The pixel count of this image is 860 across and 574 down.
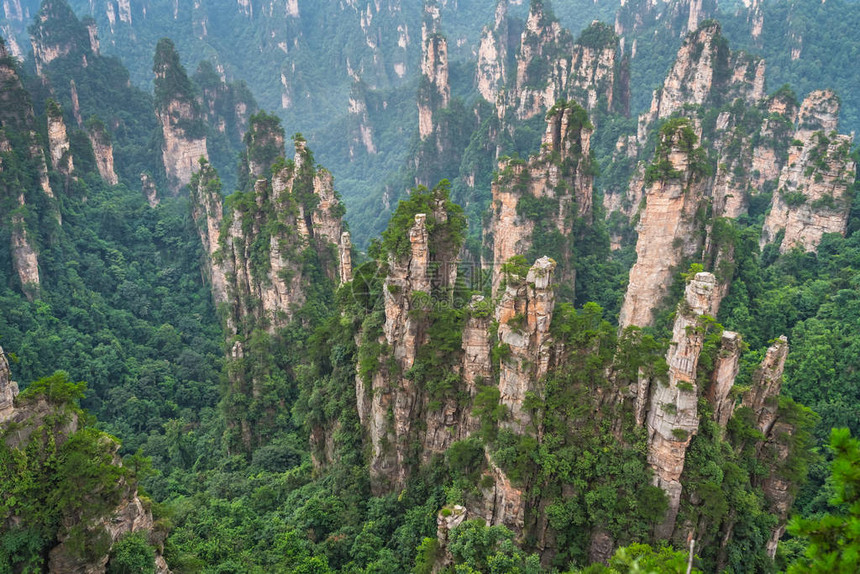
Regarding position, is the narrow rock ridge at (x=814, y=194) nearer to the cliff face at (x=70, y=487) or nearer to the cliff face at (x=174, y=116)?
the cliff face at (x=70, y=487)

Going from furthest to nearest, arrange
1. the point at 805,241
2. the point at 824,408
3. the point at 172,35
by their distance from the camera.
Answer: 1. the point at 172,35
2. the point at 805,241
3. the point at 824,408

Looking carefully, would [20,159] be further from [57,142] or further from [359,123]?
[359,123]

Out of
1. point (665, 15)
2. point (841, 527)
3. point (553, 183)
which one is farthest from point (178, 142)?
point (841, 527)

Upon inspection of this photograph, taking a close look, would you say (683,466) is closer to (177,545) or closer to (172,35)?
(177,545)

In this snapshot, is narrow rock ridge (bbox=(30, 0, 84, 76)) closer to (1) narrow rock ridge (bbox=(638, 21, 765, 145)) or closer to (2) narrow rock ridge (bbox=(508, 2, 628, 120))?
(2) narrow rock ridge (bbox=(508, 2, 628, 120))

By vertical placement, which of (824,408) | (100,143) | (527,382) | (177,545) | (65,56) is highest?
(65,56)

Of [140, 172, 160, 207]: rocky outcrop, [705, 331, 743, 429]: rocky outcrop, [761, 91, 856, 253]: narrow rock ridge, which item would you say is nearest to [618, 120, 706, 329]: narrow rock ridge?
[761, 91, 856, 253]: narrow rock ridge

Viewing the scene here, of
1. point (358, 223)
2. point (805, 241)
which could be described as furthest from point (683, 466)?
point (358, 223)
